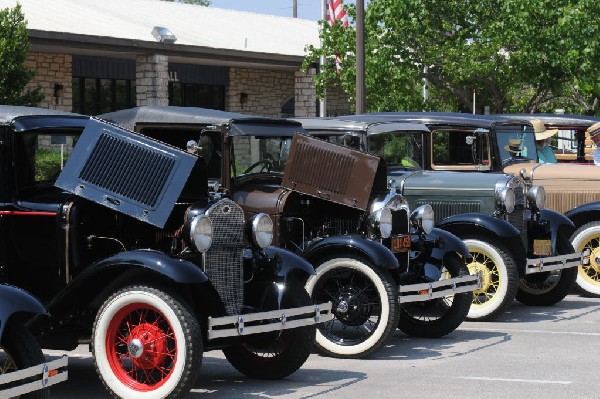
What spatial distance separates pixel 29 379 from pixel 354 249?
378cm

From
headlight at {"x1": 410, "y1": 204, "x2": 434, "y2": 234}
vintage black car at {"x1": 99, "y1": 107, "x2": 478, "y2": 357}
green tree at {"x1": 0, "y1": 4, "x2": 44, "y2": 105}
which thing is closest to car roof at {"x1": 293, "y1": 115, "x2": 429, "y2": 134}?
vintage black car at {"x1": 99, "y1": 107, "x2": 478, "y2": 357}

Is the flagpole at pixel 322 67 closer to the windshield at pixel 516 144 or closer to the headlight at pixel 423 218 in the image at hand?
the windshield at pixel 516 144

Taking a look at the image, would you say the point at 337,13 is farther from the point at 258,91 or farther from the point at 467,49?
the point at 258,91

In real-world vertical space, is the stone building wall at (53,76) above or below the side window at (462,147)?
above

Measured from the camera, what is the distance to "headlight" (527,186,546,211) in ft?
40.9

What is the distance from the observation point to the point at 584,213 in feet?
44.9


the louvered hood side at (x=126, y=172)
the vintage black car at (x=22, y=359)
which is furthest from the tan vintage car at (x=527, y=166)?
the vintage black car at (x=22, y=359)

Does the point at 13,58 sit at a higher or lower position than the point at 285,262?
higher

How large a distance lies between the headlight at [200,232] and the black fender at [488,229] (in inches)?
170

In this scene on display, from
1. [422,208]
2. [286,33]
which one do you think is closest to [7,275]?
[422,208]

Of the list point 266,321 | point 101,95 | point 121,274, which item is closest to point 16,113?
point 121,274

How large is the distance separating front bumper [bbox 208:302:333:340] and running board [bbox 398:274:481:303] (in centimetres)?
148

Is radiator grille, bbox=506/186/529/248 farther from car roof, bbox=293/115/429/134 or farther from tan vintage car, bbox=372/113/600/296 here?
car roof, bbox=293/115/429/134

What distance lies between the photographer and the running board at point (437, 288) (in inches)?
381
